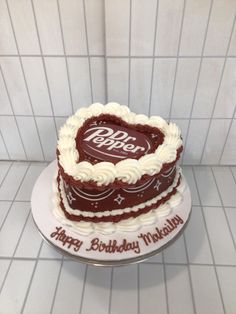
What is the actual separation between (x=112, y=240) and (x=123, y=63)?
2.00 ft

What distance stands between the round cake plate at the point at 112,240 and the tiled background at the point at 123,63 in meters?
0.48

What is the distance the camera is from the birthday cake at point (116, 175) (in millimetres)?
685

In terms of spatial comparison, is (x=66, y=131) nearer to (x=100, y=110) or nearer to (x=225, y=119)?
(x=100, y=110)

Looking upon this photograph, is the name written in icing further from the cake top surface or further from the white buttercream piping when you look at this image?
the cake top surface

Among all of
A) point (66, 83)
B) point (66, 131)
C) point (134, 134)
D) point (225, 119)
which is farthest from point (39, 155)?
point (225, 119)

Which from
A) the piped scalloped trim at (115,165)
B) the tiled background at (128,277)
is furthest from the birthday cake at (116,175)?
the tiled background at (128,277)

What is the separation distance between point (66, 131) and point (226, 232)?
0.67m

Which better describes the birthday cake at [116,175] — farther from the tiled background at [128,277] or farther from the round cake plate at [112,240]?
the tiled background at [128,277]

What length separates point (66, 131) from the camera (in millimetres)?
826

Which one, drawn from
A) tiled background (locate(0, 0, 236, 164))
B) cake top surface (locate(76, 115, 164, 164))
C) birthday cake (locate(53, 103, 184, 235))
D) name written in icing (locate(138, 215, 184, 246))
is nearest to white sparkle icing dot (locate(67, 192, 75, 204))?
birthday cake (locate(53, 103, 184, 235))

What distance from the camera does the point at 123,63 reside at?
3.25 ft

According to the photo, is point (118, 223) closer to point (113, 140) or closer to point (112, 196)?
point (112, 196)

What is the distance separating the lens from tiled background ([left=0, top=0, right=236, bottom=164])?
0.90m

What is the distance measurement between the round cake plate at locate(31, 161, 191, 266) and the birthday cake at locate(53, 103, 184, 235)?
16mm
